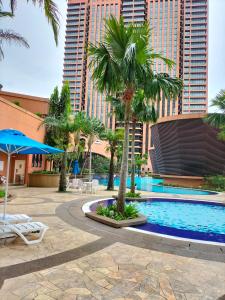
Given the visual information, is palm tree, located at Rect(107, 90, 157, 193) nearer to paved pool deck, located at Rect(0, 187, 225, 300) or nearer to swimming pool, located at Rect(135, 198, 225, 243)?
swimming pool, located at Rect(135, 198, 225, 243)

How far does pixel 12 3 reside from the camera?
7.16 meters

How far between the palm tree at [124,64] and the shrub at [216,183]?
16623mm

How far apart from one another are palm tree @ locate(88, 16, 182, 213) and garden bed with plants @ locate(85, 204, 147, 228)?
0.25 meters

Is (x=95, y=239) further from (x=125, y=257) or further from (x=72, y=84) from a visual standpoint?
(x=72, y=84)

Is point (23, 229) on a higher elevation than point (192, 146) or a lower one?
lower

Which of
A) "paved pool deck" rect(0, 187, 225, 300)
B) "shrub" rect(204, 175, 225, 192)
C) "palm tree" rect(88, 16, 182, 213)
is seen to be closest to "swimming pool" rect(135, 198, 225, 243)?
"paved pool deck" rect(0, 187, 225, 300)

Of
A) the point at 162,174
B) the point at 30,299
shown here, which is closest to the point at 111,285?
the point at 30,299

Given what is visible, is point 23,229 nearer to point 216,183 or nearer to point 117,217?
point 117,217

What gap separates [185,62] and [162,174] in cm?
8190

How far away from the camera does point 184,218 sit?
949cm

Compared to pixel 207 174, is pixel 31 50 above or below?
above

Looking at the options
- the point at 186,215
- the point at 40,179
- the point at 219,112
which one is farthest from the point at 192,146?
the point at 40,179

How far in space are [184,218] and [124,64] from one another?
22.0ft

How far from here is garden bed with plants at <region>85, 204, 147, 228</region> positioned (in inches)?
254
